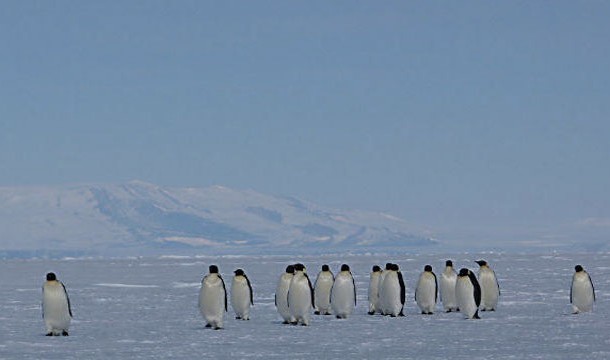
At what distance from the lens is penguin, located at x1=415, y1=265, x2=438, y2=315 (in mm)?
19438

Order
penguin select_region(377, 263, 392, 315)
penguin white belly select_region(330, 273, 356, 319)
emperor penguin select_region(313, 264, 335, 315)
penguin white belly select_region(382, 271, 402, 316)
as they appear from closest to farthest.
A: 1. penguin white belly select_region(330, 273, 356, 319)
2. penguin white belly select_region(382, 271, 402, 316)
3. penguin select_region(377, 263, 392, 315)
4. emperor penguin select_region(313, 264, 335, 315)

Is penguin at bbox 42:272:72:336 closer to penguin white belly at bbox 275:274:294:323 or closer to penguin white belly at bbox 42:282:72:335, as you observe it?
penguin white belly at bbox 42:282:72:335

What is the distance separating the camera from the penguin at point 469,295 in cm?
1852

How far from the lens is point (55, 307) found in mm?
15539

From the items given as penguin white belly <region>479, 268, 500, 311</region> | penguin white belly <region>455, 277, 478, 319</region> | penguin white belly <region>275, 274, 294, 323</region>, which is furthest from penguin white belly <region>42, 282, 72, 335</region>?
penguin white belly <region>479, 268, 500, 311</region>

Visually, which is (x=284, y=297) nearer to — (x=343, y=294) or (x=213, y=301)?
(x=343, y=294)

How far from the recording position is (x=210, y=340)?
15.1 metres

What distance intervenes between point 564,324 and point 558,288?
12.3 metres

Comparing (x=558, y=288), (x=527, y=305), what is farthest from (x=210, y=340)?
(x=558, y=288)

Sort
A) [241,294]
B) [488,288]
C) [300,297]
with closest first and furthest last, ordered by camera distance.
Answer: [300,297] < [241,294] < [488,288]

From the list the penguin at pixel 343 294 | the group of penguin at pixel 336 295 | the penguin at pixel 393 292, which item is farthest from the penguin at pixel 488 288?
the penguin at pixel 343 294

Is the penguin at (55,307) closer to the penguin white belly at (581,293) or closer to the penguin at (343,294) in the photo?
the penguin at (343,294)

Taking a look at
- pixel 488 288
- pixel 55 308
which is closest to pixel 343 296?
pixel 488 288

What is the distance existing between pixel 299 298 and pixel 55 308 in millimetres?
3667
